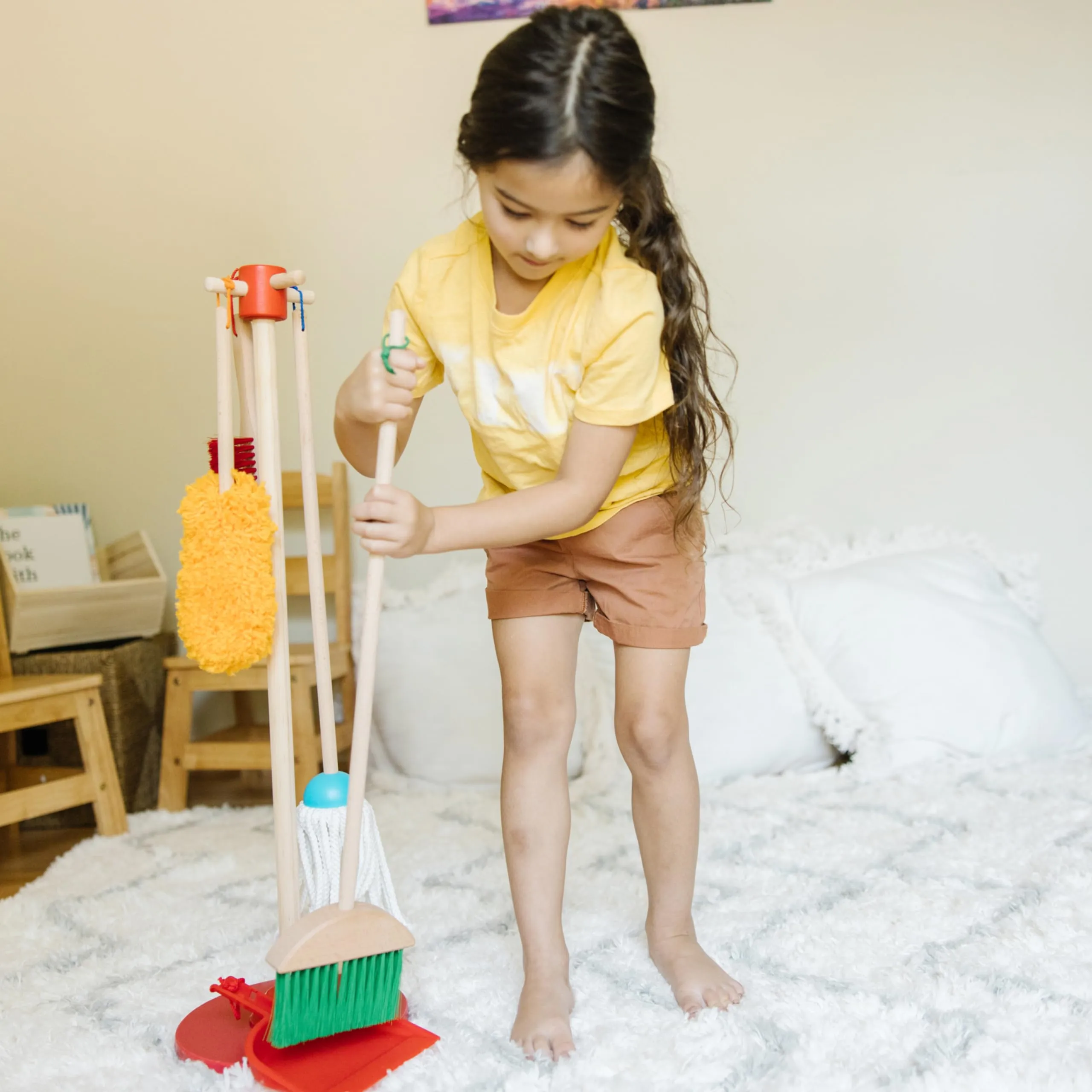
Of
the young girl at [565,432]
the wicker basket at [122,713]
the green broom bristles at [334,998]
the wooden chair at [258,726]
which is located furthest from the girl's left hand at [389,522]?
the wicker basket at [122,713]

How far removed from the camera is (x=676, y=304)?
940 mm

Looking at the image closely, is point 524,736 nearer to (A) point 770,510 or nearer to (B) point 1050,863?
(B) point 1050,863

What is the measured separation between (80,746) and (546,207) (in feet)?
3.75

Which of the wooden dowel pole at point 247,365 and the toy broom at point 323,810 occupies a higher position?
the wooden dowel pole at point 247,365

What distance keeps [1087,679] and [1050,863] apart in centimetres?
82

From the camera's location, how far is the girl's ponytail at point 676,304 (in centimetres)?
94

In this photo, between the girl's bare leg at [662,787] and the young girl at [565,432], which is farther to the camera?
the girl's bare leg at [662,787]

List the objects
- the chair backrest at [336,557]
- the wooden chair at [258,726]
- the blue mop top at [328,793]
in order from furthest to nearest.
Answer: the chair backrest at [336,557]
the wooden chair at [258,726]
the blue mop top at [328,793]

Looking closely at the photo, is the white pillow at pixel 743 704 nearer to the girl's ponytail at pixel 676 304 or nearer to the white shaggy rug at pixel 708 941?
the white shaggy rug at pixel 708 941

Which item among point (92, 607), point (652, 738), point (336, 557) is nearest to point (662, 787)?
point (652, 738)

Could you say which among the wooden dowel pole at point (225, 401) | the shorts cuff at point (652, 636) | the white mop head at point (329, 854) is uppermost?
the wooden dowel pole at point (225, 401)

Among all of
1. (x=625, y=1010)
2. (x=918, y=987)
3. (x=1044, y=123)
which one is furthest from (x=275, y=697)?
(x=1044, y=123)

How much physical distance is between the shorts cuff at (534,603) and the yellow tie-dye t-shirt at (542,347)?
0.07m

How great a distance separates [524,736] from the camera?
979 millimetres
